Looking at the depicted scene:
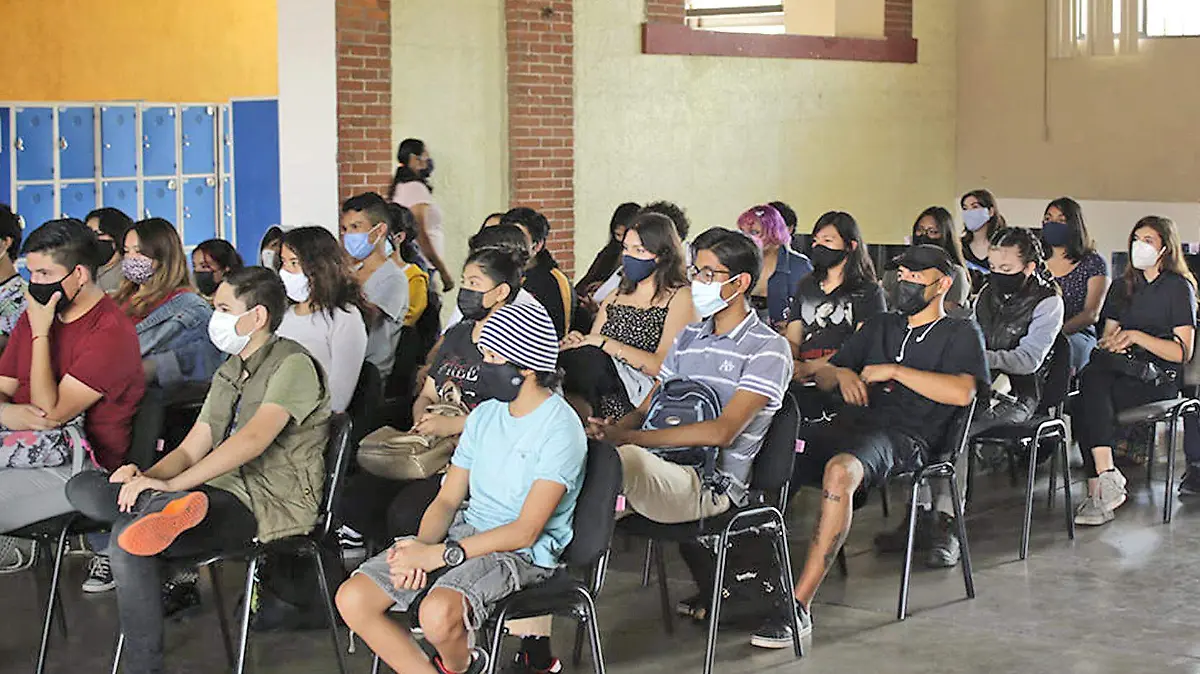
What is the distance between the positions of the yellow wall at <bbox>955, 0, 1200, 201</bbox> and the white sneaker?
9949 millimetres

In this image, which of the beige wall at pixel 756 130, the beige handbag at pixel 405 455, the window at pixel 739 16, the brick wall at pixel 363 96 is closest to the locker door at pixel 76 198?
the brick wall at pixel 363 96

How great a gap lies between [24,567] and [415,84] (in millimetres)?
4824

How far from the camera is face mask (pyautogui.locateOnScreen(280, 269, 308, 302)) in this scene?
20.7 ft

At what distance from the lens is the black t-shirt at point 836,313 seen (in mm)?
7348

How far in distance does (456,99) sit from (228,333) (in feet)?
20.0

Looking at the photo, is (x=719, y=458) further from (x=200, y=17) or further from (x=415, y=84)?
(x=200, y=17)

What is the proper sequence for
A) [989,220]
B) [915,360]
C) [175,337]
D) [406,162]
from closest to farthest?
[915,360], [175,337], [989,220], [406,162]

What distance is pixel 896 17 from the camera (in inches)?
573

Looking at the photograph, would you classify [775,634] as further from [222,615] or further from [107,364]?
[107,364]

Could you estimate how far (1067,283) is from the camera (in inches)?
347

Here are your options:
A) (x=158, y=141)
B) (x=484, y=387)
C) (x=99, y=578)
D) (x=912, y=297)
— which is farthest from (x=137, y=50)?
(x=484, y=387)

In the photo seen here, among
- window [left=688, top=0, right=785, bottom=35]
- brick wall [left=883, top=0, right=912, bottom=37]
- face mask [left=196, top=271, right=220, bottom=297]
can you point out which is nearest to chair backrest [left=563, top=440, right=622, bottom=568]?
face mask [left=196, top=271, right=220, bottom=297]

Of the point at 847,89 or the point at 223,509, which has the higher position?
the point at 847,89

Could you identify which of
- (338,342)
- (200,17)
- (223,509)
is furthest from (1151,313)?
(200,17)
